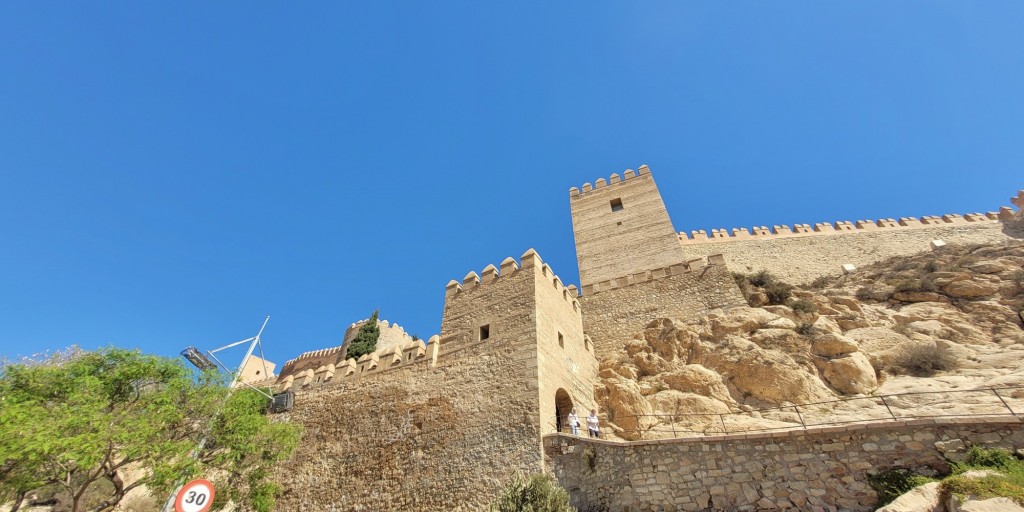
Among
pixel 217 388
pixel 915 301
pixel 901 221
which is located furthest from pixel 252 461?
pixel 901 221

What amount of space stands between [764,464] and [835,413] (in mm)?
3957

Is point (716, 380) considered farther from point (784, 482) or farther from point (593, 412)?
point (784, 482)

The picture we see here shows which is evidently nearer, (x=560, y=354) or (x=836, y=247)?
(x=560, y=354)

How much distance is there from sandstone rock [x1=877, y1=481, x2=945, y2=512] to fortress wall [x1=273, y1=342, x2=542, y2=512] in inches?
242

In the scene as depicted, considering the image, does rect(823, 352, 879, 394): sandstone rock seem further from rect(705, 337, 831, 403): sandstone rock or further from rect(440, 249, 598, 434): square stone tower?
rect(440, 249, 598, 434): square stone tower

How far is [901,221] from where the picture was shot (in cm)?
2734

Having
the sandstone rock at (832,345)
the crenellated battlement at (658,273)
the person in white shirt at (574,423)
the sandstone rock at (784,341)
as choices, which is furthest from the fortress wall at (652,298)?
the person in white shirt at (574,423)

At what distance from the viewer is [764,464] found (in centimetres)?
840

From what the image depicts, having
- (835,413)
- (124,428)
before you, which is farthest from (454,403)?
(835,413)

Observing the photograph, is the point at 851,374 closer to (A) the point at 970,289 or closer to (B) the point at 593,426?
(B) the point at 593,426

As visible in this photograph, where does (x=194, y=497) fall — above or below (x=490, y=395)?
below

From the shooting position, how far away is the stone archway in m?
12.7

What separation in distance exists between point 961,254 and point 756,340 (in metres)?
11.7

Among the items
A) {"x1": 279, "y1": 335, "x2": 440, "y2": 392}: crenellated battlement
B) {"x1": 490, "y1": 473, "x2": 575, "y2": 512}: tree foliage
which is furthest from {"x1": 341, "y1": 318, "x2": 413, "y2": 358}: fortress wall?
{"x1": 490, "y1": 473, "x2": 575, "y2": 512}: tree foliage
